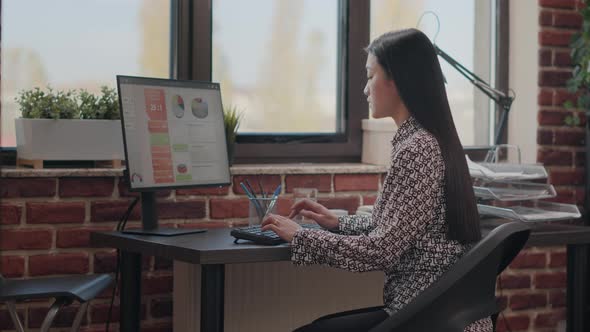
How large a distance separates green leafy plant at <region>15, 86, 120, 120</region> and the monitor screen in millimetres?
333

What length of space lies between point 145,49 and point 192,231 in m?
0.80

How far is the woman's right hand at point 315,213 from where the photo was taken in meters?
2.24

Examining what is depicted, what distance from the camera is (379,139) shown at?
2.94 m

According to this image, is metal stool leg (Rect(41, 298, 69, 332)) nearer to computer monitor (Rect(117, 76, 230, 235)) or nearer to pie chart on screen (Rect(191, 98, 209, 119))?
computer monitor (Rect(117, 76, 230, 235))

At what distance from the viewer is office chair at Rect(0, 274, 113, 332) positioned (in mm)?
2053

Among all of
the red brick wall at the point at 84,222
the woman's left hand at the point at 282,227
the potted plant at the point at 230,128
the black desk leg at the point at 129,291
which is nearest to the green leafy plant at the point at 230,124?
the potted plant at the point at 230,128

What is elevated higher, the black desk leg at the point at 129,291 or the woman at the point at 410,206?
the woman at the point at 410,206

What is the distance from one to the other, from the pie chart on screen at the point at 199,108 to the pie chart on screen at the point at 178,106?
0.04m

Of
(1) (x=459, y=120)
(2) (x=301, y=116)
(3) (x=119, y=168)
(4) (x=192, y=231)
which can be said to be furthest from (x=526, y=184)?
(3) (x=119, y=168)

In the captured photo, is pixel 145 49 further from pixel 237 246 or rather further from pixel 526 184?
pixel 526 184

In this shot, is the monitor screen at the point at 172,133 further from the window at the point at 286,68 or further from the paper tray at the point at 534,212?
the paper tray at the point at 534,212

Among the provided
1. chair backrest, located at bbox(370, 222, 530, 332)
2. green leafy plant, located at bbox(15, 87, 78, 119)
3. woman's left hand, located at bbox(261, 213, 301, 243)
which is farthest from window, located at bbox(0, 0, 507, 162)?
chair backrest, located at bbox(370, 222, 530, 332)

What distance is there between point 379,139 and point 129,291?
110 cm

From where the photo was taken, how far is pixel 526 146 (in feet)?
10.5
